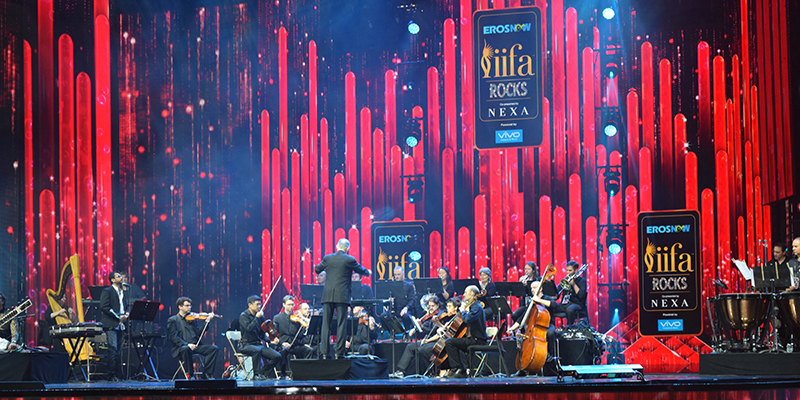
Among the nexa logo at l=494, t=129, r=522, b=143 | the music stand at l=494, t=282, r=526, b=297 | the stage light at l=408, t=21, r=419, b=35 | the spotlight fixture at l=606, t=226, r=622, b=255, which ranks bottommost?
the music stand at l=494, t=282, r=526, b=297

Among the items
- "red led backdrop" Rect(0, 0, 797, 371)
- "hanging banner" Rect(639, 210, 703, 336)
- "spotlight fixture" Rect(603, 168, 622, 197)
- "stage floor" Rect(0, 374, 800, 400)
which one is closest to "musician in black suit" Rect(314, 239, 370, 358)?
"stage floor" Rect(0, 374, 800, 400)

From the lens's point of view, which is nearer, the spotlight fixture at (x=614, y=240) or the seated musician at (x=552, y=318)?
the seated musician at (x=552, y=318)

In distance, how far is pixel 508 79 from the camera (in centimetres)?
1177

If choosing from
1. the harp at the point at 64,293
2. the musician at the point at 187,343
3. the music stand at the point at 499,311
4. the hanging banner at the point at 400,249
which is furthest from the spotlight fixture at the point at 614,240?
the harp at the point at 64,293

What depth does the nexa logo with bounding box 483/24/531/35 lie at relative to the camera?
11.8 metres

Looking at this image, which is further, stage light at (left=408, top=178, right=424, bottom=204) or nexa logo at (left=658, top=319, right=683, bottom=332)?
stage light at (left=408, top=178, right=424, bottom=204)

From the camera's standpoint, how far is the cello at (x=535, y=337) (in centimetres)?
863

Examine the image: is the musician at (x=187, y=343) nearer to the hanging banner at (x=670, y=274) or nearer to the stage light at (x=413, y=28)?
the stage light at (x=413, y=28)

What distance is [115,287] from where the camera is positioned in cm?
1082

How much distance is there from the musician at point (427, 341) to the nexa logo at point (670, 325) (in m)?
2.97

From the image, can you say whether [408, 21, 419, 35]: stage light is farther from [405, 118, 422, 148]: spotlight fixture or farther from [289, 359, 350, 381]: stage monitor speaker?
[289, 359, 350, 381]: stage monitor speaker

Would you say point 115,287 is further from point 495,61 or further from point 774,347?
point 774,347

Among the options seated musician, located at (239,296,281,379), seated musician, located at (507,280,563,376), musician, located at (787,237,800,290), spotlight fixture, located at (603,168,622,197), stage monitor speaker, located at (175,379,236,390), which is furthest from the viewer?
spotlight fixture, located at (603,168,622,197)

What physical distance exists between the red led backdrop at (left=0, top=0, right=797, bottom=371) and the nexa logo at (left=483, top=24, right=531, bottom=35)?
0.31m
